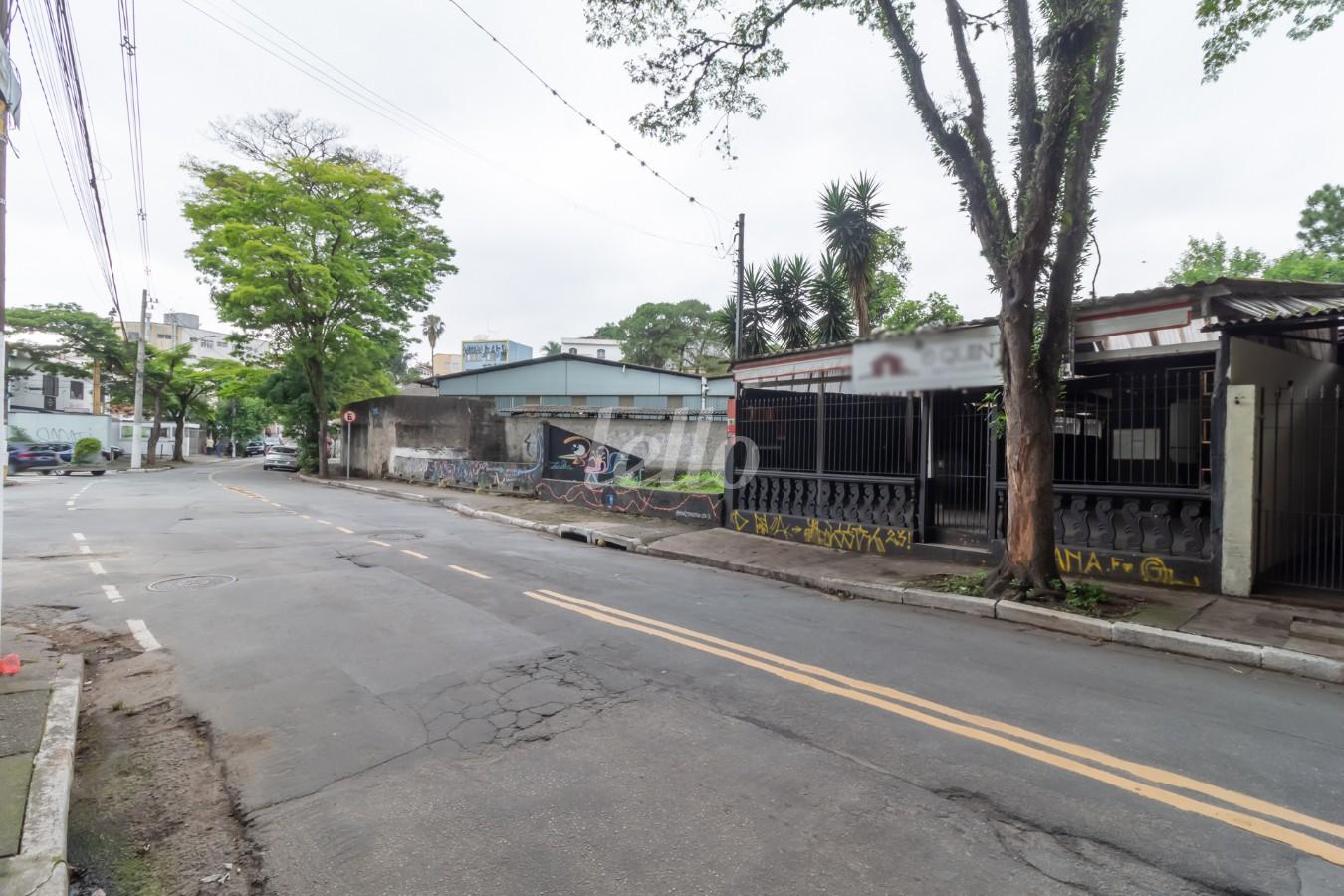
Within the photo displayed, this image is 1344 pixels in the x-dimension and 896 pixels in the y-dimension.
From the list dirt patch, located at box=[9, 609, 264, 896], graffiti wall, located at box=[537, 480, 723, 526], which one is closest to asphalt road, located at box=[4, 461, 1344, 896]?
dirt patch, located at box=[9, 609, 264, 896]

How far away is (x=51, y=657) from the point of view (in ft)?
17.1

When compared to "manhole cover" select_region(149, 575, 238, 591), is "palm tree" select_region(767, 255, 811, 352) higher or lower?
higher

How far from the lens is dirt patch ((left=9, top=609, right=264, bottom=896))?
2.75 m

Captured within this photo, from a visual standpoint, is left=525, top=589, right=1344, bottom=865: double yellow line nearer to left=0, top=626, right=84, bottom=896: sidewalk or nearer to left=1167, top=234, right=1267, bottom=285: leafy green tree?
left=0, top=626, right=84, bottom=896: sidewalk

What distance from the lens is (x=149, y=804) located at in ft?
10.9

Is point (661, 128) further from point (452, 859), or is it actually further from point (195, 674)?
point (452, 859)

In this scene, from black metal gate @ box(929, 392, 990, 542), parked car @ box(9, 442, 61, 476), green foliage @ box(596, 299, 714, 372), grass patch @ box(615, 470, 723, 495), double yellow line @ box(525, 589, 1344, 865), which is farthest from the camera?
green foliage @ box(596, 299, 714, 372)

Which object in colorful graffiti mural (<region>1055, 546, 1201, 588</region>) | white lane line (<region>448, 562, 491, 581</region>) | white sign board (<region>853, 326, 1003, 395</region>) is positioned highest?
white sign board (<region>853, 326, 1003, 395</region>)

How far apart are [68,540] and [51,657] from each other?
7687 mm

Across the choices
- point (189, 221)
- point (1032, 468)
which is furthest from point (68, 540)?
point (189, 221)

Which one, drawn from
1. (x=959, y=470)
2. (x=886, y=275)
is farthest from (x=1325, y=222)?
(x=959, y=470)

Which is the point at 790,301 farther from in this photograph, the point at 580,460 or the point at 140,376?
the point at 140,376

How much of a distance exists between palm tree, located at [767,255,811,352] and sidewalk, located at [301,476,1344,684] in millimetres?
9067

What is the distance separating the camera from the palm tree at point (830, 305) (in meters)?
19.7
